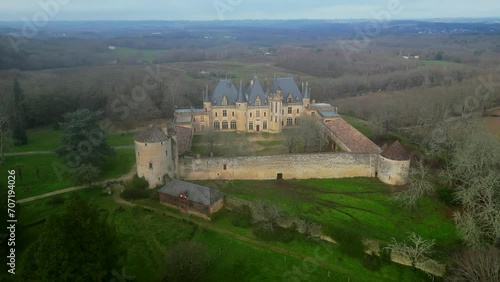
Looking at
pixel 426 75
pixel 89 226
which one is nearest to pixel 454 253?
pixel 89 226

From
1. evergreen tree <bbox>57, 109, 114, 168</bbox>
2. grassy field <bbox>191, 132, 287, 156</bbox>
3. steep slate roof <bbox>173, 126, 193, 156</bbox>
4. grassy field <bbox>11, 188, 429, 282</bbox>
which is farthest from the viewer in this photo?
grassy field <bbox>191, 132, 287, 156</bbox>

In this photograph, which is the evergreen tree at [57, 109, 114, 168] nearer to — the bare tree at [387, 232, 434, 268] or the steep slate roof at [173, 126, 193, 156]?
the steep slate roof at [173, 126, 193, 156]

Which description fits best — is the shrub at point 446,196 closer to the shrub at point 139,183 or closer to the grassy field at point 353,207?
the grassy field at point 353,207

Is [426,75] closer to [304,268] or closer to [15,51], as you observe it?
[304,268]

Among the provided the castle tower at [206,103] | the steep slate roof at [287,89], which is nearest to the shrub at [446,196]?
the steep slate roof at [287,89]

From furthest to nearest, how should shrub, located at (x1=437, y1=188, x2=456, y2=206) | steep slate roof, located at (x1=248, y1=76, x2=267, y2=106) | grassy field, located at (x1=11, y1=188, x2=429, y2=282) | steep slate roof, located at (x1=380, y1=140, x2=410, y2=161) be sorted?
steep slate roof, located at (x1=248, y1=76, x2=267, y2=106), steep slate roof, located at (x1=380, y1=140, x2=410, y2=161), shrub, located at (x1=437, y1=188, x2=456, y2=206), grassy field, located at (x1=11, y1=188, x2=429, y2=282)

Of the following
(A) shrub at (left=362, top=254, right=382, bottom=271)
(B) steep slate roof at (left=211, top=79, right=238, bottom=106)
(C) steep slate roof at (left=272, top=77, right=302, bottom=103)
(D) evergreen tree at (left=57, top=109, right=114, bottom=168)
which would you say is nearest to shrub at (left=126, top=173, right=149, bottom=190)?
(D) evergreen tree at (left=57, top=109, right=114, bottom=168)
